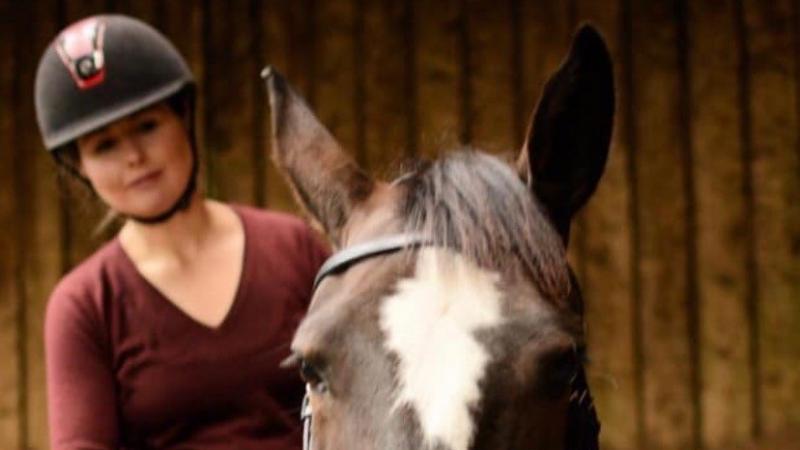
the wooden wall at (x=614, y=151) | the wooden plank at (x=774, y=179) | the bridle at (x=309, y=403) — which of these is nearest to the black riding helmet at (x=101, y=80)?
the bridle at (x=309, y=403)

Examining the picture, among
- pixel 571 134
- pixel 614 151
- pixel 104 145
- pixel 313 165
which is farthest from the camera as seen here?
pixel 614 151

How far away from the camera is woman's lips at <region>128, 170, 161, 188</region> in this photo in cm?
185

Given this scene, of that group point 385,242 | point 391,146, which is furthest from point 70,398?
point 391,146

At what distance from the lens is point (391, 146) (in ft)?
13.8

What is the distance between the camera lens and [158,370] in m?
1.80

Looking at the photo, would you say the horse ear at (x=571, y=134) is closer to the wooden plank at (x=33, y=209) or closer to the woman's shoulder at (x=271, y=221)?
the woman's shoulder at (x=271, y=221)

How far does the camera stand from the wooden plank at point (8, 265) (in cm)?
420

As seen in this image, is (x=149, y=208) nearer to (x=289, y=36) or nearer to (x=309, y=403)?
(x=309, y=403)

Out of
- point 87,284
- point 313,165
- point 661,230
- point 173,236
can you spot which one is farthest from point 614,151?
point 313,165

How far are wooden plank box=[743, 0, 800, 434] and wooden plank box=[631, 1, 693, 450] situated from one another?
0.24 metres

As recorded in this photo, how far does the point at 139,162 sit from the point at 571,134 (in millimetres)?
720

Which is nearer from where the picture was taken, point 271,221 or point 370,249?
point 370,249

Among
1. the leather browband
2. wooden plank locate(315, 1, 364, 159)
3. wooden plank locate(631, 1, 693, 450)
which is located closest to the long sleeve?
the leather browband

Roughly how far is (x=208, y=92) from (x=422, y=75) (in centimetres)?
70
